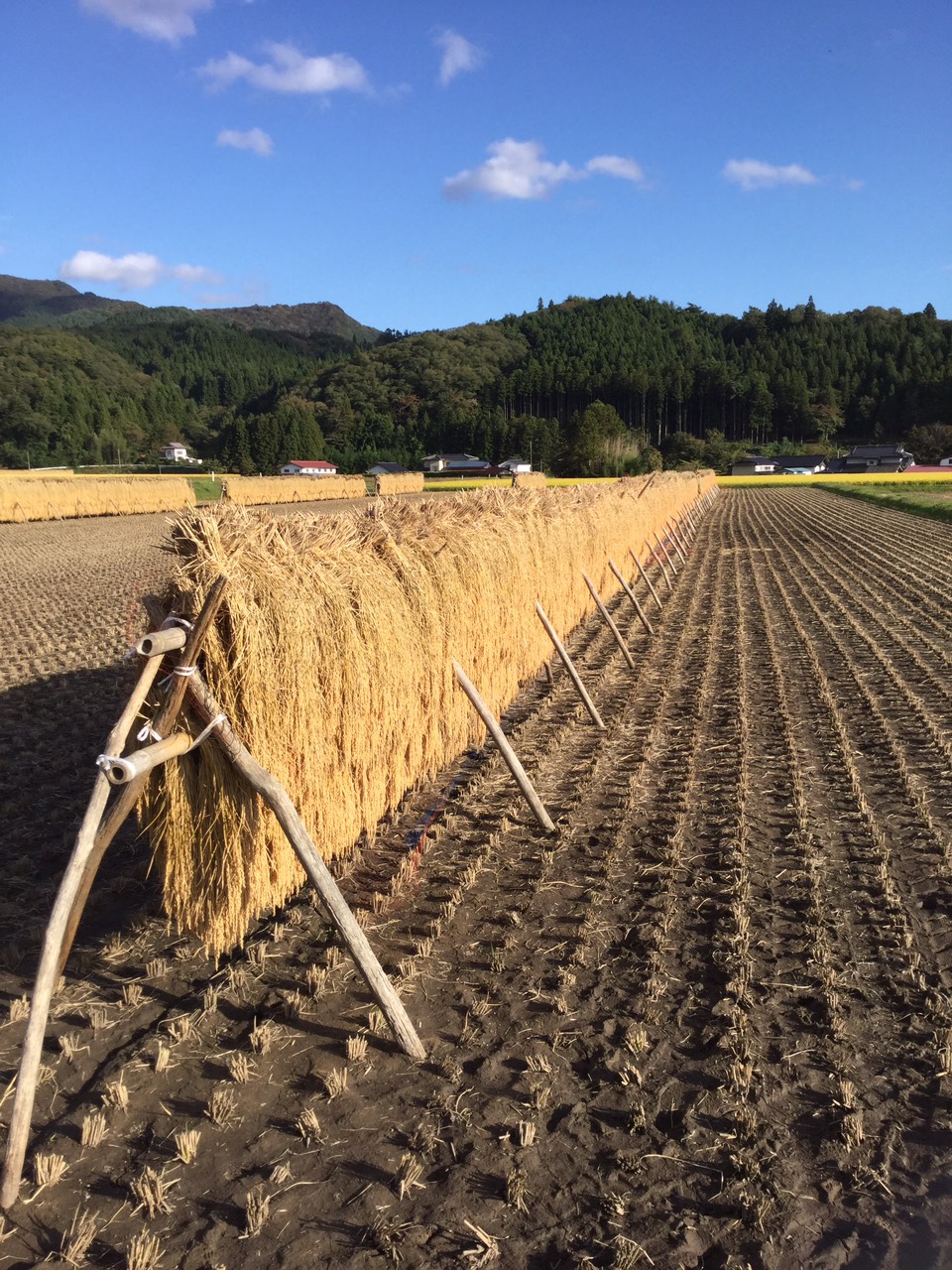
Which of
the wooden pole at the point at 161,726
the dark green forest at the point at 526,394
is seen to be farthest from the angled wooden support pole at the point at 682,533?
the dark green forest at the point at 526,394

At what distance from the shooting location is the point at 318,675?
178 inches

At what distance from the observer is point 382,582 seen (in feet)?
17.5

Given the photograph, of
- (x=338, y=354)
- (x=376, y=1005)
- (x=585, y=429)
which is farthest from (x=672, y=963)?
(x=338, y=354)

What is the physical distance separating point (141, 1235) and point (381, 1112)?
92 centimetres

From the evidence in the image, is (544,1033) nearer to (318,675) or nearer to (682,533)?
(318,675)

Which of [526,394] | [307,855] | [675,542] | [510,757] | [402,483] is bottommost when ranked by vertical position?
[510,757]

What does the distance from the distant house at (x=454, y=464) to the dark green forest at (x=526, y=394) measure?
13.1 ft

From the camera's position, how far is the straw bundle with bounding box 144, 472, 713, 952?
3.96 metres

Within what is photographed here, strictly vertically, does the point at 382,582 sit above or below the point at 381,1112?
above

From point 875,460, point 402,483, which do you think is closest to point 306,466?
point 402,483

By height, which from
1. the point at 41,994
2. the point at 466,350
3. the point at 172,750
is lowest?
the point at 41,994

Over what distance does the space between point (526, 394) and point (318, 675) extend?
122 m

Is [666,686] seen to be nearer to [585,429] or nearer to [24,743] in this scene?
[24,743]

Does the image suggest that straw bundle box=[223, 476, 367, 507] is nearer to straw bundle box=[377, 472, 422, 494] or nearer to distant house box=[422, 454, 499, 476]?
straw bundle box=[377, 472, 422, 494]
